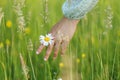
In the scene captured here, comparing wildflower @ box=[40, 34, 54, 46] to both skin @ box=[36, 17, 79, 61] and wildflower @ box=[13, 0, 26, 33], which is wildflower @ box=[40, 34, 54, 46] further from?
wildflower @ box=[13, 0, 26, 33]

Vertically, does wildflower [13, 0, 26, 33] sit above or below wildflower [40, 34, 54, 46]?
above

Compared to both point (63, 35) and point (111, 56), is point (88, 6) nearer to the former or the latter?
point (63, 35)

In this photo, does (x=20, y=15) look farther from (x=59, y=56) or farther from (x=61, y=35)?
(x=59, y=56)

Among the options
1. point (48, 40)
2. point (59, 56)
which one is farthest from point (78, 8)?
point (59, 56)

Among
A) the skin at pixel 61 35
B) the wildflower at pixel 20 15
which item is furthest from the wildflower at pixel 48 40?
the wildflower at pixel 20 15

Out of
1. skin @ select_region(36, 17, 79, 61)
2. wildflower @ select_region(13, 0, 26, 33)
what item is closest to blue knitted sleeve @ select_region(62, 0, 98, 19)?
skin @ select_region(36, 17, 79, 61)

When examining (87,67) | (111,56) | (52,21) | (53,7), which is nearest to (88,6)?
(87,67)
